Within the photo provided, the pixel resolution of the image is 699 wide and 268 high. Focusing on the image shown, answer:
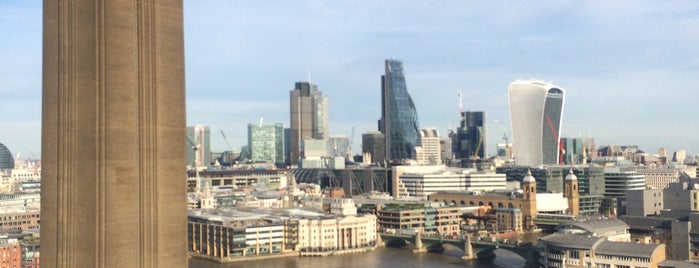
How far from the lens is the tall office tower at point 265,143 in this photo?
158 metres

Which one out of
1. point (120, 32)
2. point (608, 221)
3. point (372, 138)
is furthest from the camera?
point (372, 138)

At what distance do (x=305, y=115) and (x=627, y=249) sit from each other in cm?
12824

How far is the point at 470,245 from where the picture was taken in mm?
42531

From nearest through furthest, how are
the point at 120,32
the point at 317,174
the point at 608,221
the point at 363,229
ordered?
1. the point at 120,32
2. the point at 608,221
3. the point at 363,229
4. the point at 317,174

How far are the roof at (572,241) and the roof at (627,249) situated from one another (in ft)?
1.36

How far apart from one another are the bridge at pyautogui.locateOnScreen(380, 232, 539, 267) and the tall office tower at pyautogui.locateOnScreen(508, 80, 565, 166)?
40.0 meters

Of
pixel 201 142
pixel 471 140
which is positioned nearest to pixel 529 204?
pixel 471 140

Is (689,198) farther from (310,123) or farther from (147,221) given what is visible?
(310,123)

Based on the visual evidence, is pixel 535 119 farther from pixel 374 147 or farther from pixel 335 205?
pixel 374 147

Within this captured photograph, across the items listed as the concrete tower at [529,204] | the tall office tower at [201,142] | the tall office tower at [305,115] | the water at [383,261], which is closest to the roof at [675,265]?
the water at [383,261]

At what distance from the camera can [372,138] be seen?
128875 millimetres

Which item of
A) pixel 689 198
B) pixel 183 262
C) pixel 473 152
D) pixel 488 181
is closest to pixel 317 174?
pixel 488 181

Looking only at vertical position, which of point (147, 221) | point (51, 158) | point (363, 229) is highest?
point (51, 158)

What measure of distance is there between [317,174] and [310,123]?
60.4m
